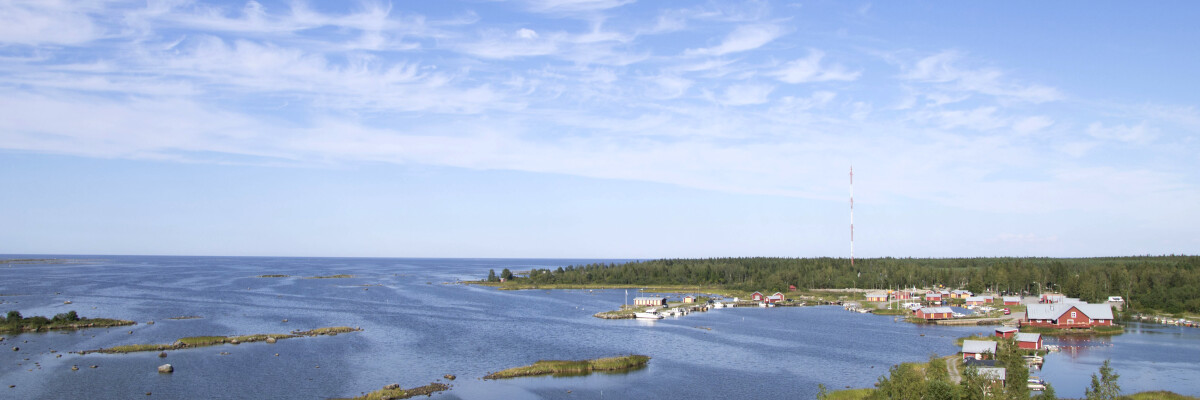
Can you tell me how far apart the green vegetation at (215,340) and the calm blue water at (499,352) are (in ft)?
5.90

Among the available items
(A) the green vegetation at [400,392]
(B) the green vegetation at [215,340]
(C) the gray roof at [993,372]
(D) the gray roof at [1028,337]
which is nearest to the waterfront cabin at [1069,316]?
(D) the gray roof at [1028,337]

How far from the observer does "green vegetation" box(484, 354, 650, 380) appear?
50.6 meters

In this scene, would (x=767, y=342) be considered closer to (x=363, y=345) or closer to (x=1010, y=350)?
(x=1010, y=350)

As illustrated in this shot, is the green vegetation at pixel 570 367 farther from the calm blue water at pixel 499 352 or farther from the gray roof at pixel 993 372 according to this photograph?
the gray roof at pixel 993 372

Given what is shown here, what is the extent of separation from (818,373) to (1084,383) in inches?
635

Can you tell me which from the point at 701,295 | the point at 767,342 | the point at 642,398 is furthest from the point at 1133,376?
the point at 701,295

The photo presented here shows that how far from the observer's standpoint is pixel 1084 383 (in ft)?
155

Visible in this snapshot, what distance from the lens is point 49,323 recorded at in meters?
73.7

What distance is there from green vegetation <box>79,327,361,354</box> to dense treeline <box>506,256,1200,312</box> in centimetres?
8000

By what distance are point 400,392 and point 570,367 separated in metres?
12.7

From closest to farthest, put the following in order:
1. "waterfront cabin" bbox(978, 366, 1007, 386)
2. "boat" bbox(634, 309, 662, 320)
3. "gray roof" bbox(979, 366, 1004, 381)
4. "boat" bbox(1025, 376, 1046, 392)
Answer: "waterfront cabin" bbox(978, 366, 1007, 386) < "gray roof" bbox(979, 366, 1004, 381) < "boat" bbox(1025, 376, 1046, 392) < "boat" bbox(634, 309, 662, 320)

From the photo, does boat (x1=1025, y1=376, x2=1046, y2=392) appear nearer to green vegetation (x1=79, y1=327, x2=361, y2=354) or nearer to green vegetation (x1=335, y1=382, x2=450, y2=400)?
green vegetation (x1=335, y1=382, x2=450, y2=400)

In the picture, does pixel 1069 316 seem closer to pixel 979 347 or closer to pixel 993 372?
pixel 979 347

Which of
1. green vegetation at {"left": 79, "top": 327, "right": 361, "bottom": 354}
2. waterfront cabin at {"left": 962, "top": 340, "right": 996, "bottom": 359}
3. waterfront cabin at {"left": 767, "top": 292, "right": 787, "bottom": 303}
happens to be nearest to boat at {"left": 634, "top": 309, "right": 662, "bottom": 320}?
waterfront cabin at {"left": 767, "top": 292, "right": 787, "bottom": 303}
